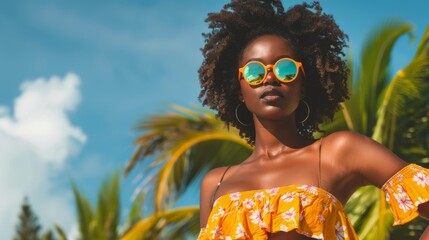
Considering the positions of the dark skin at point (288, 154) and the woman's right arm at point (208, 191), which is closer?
the dark skin at point (288, 154)

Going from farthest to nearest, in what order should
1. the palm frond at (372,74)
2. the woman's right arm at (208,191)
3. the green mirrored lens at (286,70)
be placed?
the palm frond at (372,74)
the woman's right arm at (208,191)
the green mirrored lens at (286,70)

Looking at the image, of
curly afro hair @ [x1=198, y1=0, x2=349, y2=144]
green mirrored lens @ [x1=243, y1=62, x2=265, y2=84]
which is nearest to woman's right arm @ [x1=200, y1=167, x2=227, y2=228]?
curly afro hair @ [x1=198, y1=0, x2=349, y2=144]

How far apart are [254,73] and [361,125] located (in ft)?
20.6

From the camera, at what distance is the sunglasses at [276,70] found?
3715 mm

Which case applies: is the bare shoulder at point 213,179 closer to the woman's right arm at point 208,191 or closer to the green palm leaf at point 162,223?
the woman's right arm at point 208,191

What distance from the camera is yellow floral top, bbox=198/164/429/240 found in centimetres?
338

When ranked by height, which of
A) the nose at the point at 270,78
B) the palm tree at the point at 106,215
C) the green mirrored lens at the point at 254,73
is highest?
the green mirrored lens at the point at 254,73

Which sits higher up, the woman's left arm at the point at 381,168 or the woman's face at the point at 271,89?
the woman's face at the point at 271,89

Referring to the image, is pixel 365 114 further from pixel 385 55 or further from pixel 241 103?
pixel 241 103

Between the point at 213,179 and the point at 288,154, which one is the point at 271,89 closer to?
the point at 288,154

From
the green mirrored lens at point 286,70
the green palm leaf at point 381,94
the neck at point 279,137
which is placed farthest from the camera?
the green palm leaf at point 381,94

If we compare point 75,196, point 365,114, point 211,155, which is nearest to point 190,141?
point 211,155

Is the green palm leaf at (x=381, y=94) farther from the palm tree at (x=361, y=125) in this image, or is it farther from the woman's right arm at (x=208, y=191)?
the woman's right arm at (x=208, y=191)

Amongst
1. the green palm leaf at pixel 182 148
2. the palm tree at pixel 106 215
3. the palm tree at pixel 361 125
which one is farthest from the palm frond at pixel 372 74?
the palm tree at pixel 106 215
